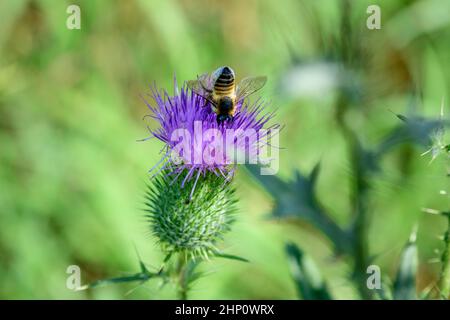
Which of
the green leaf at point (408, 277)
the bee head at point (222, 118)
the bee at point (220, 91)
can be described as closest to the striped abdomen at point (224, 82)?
the bee at point (220, 91)

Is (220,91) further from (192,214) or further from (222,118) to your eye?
(192,214)

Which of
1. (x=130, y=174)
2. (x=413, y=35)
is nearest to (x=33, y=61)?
(x=130, y=174)

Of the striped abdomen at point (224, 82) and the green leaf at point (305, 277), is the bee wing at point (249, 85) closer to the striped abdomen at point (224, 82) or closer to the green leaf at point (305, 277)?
the striped abdomen at point (224, 82)

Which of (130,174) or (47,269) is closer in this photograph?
(47,269)

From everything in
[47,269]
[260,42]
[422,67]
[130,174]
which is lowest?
[47,269]

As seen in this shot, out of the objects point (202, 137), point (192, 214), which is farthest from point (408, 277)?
point (202, 137)

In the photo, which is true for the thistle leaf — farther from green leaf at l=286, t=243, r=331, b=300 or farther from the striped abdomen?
the striped abdomen
